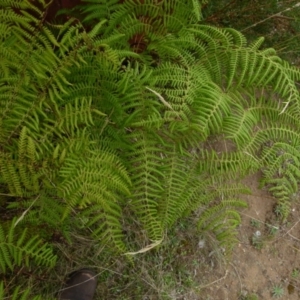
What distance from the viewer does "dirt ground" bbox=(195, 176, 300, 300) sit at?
2.76 m

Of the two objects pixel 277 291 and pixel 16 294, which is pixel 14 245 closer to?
pixel 16 294

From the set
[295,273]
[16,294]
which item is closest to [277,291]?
[295,273]

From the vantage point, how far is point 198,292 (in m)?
2.67

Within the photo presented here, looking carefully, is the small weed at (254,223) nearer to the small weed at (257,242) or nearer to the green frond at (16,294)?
the small weed at (257,242)

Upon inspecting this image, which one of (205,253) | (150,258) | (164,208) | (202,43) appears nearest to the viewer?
(164,208)

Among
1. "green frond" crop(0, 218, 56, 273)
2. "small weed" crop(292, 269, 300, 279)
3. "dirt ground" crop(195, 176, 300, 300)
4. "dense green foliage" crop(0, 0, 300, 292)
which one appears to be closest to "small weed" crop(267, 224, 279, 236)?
"dirt ground" crop(195, 176, 300, 300)

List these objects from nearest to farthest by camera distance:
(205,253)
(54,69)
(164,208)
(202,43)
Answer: (54,69) → (164,208) → (202,43) → (205,253)

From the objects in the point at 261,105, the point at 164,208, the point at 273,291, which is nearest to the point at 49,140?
the point at 164,208

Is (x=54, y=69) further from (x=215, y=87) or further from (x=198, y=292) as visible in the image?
(x=198, y=292)

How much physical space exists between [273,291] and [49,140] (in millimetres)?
1949

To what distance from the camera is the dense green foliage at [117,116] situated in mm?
2002

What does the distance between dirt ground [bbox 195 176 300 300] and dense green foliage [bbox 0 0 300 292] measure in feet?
1.32

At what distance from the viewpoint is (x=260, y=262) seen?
2.89m

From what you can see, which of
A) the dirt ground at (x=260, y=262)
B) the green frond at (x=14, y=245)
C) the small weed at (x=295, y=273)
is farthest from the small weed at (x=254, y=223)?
the green frond at (x=14, y=245)
